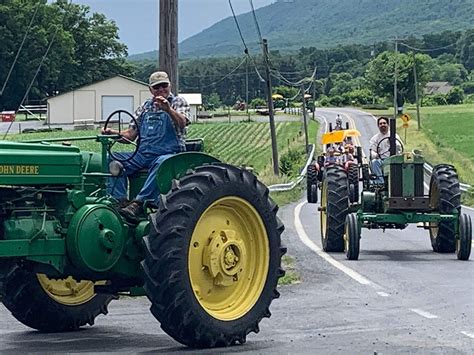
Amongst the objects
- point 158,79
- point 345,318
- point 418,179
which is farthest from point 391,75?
point 158,79

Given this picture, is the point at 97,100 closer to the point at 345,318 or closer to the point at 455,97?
the point at 345,318

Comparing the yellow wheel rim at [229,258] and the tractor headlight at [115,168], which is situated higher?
the tractor headlight at [115,168]

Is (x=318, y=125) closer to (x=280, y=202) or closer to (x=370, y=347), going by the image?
(x=280, y=202)

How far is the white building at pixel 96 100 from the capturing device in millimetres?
60344

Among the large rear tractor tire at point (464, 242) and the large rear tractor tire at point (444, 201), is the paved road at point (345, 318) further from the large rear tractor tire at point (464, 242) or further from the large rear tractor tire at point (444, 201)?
the large rear tractor tire at point (444, 201)

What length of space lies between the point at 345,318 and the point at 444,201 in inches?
284

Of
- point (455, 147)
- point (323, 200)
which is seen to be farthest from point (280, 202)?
point (455, 147)

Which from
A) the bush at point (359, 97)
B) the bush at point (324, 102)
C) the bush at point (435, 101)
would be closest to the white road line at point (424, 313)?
the bush at point (435, 101)

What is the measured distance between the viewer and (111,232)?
8469mm

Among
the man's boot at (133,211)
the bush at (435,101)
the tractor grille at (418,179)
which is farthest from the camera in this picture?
the bush at (435,101)

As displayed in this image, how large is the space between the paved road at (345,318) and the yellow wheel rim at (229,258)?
0.38 meters

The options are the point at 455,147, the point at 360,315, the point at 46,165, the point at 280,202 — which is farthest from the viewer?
the point at 455,147

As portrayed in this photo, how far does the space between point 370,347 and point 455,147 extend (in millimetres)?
62458

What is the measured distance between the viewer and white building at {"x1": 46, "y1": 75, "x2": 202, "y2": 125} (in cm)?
6034
